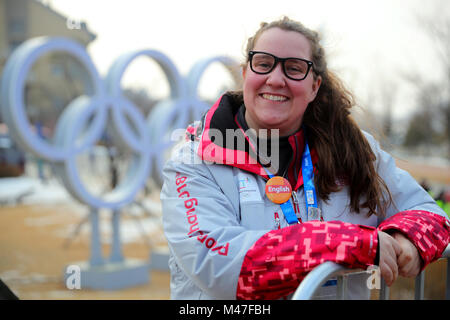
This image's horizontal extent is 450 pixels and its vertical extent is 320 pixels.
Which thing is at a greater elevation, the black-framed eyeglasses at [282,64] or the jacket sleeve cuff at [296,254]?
the black-framed eyeglasses at [282,64]

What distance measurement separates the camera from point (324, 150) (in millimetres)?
1883

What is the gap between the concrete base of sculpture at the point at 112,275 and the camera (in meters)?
6.44

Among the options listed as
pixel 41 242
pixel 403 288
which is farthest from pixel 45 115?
pixel 403 288

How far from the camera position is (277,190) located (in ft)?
5.49

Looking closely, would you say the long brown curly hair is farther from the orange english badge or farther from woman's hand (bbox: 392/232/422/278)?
woman's hand (bbox: 392/232/422/278)

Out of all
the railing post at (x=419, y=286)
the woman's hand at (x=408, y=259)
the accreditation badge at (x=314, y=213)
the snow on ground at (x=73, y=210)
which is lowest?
the snow on ground at (x=73, y=210)

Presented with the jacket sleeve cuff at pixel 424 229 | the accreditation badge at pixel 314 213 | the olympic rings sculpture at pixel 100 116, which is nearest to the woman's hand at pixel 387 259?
the jacket sleeve cuff at pixel 424 229

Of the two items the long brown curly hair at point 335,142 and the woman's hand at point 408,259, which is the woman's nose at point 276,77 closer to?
the long brown curly hair at point 335,142

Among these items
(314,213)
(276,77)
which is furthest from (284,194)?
(276,77)

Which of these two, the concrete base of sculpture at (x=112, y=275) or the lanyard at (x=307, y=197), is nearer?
the lanyard at (x=307, y=197)

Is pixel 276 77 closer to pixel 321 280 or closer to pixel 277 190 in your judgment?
pixel 277 190
